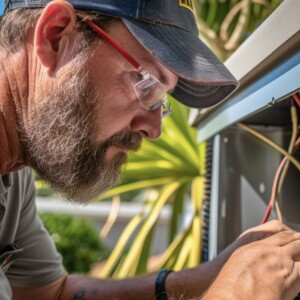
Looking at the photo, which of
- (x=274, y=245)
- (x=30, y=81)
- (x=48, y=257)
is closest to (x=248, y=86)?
Answer: (x=274, y=245)

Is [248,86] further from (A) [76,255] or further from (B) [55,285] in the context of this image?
(A) [76,255]

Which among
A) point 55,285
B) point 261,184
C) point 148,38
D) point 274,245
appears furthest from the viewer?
point 55,285

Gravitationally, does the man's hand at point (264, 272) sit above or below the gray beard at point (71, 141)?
above

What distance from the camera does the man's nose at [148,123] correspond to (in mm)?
1013

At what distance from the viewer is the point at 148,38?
88cm

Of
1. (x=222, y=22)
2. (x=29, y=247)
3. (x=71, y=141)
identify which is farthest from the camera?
(x=222, y=22)

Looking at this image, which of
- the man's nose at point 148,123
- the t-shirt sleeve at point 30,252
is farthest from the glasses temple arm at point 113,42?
the t-shirt sleeve at point 30,252

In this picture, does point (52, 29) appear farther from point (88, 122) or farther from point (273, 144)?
point (273, 144)

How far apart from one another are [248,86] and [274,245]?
289mm

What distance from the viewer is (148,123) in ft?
3.35

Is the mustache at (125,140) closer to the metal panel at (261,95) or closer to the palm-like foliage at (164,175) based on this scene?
the metal panel at (261,95)

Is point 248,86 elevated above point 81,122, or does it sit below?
above

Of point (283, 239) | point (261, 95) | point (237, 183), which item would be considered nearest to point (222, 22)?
point (237, 183)

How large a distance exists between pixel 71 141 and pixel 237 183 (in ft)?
1.33
